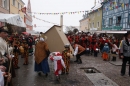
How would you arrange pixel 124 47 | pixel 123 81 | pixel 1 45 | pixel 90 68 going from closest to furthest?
pixel 1 45 < pixel 123 81 < pixel 124 47 < pixel 90 68

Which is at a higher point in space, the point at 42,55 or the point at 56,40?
the point at 56,40

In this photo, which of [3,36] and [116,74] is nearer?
[3,36]

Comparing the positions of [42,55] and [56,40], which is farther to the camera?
[56,40]

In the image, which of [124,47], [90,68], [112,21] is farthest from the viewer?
[112,21]

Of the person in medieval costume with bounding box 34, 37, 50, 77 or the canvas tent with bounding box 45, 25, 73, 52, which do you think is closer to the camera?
the person in medieval costume with bounding box 34, 37, 50, 77

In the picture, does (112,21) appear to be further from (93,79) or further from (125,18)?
(93,79)

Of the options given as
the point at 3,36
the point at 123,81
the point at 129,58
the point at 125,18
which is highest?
the point at 125,18

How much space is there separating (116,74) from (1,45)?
5008 mm

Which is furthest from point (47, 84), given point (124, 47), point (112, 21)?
point (112, 21)

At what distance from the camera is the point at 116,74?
6895 millimetres

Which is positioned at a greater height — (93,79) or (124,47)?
(124,47)

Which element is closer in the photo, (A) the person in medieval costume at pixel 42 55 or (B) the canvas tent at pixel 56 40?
(A) the person in medieval costume at pixel 42 55

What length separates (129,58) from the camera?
6555mm

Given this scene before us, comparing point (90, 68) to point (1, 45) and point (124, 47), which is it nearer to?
point (124, 47)
